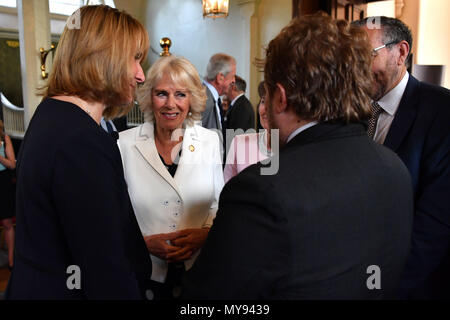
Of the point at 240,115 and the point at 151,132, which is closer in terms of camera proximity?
the point at 151,132

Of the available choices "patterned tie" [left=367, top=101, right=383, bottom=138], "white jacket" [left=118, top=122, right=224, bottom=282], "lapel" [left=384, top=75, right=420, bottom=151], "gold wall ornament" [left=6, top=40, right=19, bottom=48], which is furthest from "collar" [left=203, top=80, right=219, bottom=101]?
"gold wall ornament" [left=6, top=40, right=19, bottom=48]

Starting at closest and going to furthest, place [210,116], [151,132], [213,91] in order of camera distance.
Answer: [151,132] → [210,116] → [213,91]

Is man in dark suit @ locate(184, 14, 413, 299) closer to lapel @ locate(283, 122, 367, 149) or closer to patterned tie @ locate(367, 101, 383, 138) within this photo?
lapel @ locate(283, 122, 367, 149)

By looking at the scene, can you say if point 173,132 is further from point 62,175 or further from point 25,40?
point 25,40

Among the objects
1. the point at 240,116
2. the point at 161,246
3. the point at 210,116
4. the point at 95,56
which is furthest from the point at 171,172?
the point at 240,116

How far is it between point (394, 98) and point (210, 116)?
219 cm

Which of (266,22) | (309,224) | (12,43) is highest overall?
(12,43)

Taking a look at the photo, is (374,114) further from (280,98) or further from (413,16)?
(413,16)

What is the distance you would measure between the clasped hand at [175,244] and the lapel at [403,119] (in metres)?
0.90

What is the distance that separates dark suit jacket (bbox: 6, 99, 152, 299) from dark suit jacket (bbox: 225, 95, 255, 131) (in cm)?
329

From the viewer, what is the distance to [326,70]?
1.00 metres

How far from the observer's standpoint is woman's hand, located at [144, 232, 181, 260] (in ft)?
5.41

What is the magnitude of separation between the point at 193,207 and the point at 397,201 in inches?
38.8

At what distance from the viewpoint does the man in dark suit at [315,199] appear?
0.89 metres
